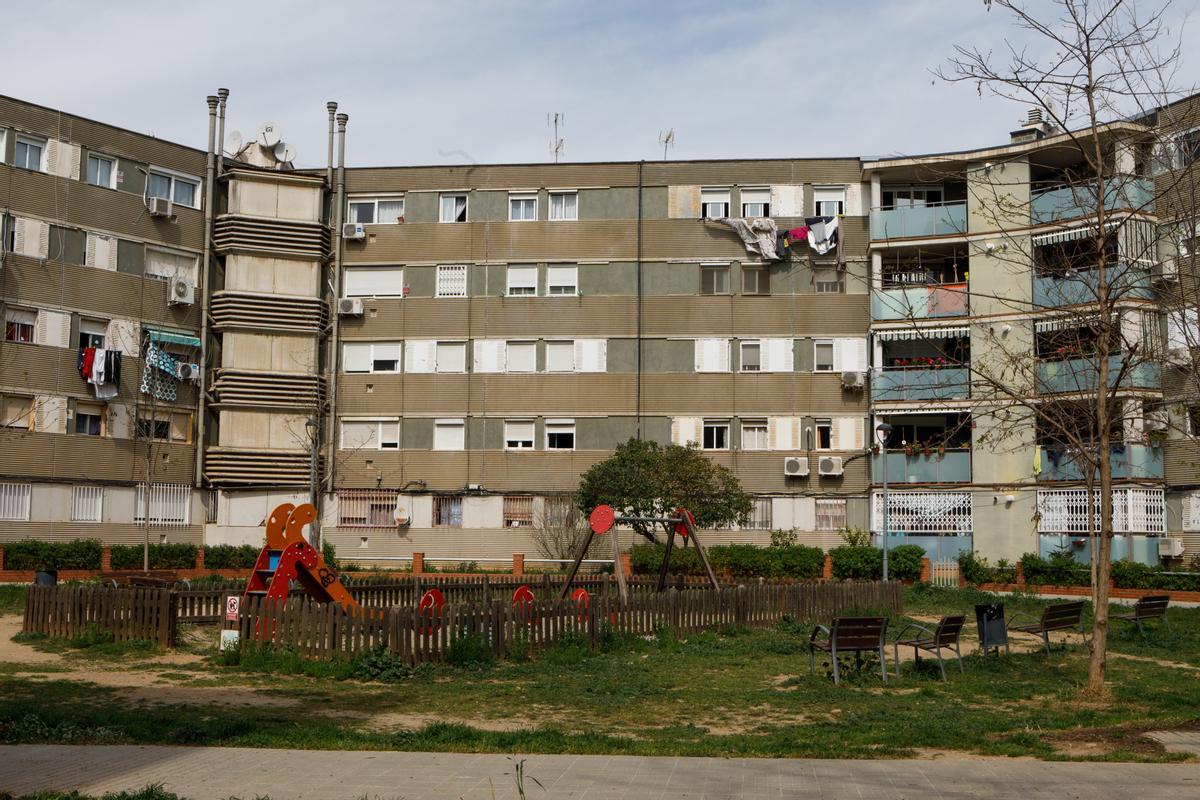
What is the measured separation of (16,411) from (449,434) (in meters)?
14.0

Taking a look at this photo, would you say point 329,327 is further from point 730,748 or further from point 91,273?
point 730,748

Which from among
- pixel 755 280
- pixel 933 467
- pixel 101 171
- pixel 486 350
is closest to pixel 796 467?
pixel 933 467

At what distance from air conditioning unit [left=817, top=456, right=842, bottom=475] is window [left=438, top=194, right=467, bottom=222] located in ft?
50.9

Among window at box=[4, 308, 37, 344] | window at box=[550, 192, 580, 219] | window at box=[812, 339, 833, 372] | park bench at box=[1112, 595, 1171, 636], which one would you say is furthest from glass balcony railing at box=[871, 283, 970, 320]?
window at box=[4, 308, 37, 344]

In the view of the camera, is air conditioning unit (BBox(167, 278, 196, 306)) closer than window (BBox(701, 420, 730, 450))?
Yes

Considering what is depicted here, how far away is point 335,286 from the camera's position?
44.9 metres

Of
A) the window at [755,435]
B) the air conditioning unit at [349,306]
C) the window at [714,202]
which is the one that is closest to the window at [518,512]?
the window at [755,435]

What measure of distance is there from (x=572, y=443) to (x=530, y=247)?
720 cm

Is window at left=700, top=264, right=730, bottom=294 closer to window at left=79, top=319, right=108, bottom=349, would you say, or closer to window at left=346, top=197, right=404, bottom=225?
window at left=346, top=197, right=404, bottom=225

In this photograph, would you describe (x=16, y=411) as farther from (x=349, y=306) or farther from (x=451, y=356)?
(x=451, y=356)

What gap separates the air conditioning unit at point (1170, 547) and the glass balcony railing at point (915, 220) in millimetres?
11830

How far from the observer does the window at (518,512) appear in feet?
143

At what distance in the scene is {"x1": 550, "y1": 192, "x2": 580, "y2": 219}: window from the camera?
147ft

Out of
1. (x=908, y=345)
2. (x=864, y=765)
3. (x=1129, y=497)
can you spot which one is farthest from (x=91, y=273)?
(x=864, y=765)
